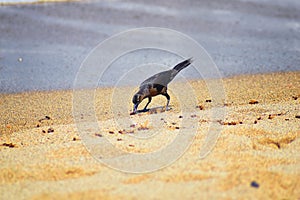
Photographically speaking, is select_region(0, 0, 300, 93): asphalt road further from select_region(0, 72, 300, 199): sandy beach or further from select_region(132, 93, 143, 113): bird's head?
select_region(132, 93, 143, 113): bird's head

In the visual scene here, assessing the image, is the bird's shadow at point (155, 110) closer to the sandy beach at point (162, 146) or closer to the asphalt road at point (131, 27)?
the sandy beach at point (162, 146)

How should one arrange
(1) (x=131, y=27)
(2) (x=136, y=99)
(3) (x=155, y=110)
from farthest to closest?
(1) (x=131, y=27), (3) (x=155, y=110), (2) (x=136, y=99)

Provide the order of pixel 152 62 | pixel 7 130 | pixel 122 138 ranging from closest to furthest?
pixel 122 138
pixel 7 130
pixel 152 62

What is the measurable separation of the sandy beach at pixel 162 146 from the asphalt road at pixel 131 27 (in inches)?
48.6

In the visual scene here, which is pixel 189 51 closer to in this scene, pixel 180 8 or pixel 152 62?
pixel 152 62

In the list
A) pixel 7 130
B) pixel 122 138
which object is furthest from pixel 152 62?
pixel 122 138

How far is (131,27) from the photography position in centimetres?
740

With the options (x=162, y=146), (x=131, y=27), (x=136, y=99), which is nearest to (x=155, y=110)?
(x=136, y=99)

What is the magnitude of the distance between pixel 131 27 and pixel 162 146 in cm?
479

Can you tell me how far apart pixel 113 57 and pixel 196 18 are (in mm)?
2444

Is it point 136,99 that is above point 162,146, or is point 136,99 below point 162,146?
above

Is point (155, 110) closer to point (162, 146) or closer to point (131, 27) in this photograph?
point (162, 146)

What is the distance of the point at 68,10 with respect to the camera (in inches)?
332

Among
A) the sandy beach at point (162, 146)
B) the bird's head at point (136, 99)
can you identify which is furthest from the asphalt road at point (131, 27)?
the bird's head at point (136, 99)
